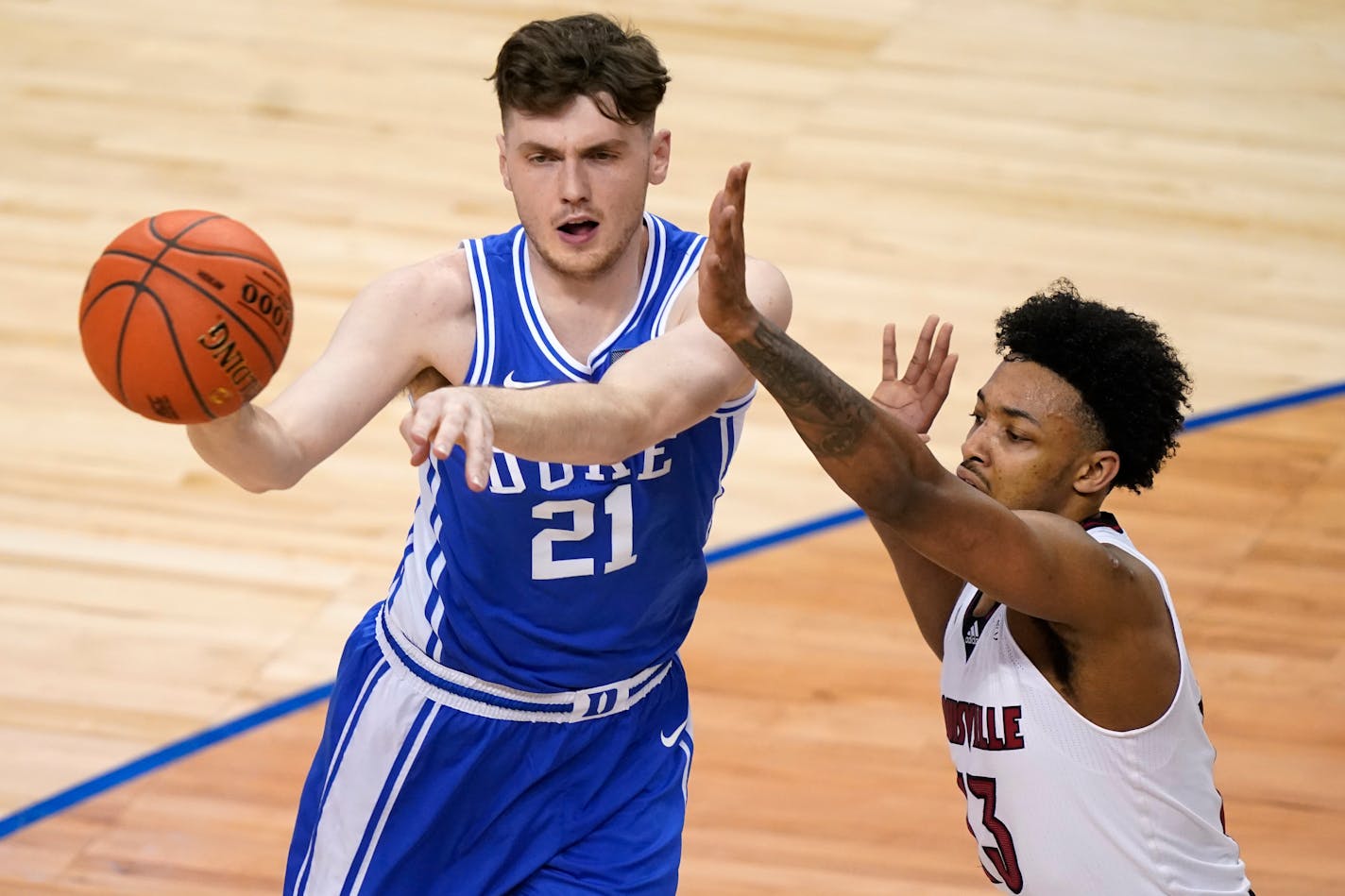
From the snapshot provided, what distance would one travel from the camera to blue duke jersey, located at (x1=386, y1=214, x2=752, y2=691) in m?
3.67

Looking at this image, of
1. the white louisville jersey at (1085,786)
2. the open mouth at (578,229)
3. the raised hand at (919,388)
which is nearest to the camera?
the white louisville jersey at (1085,786)

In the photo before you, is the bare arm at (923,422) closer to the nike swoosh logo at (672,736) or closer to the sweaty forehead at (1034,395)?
the sweaty forehead at (1034,395)

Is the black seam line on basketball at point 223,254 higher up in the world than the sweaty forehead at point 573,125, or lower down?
lower down

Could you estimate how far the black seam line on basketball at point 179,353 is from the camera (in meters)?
3.04

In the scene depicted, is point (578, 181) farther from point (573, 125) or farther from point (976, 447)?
point (976, 447)

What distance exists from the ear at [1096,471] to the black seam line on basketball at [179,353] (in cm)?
154

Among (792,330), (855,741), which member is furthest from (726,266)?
(792,330)

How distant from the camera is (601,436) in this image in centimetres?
328

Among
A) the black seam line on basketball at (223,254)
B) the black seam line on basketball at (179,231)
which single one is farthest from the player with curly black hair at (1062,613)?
the black seam line on basketball at (179,231)

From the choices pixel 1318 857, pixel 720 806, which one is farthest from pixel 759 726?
pixel 1318 857

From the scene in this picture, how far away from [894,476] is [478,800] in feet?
3.90

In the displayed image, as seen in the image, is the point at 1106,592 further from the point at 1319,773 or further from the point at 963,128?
the point at 963,128

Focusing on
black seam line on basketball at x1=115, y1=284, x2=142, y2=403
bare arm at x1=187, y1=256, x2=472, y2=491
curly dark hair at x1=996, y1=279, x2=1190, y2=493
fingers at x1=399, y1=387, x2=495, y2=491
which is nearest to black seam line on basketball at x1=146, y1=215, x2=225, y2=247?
black seam line on basketball at x1=115, y1=284, x2=142, y2=403

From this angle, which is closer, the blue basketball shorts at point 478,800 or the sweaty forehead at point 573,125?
the sweaty forehead at point 573,125
